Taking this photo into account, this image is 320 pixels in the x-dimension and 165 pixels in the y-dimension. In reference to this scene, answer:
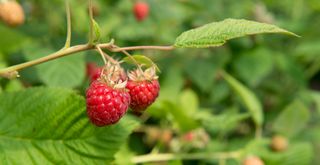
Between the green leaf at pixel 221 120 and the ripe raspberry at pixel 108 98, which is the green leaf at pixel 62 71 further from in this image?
the ripe raspberry at pixel 108 98

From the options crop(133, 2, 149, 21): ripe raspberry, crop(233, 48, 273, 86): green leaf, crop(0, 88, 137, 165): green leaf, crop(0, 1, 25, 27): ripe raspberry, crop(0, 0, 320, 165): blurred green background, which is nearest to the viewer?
crop(0, 88, 137, 165): green leaf

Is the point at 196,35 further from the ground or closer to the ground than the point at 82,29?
closer to the ground

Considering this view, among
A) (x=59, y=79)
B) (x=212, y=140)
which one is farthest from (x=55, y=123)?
(x=212, y=140)

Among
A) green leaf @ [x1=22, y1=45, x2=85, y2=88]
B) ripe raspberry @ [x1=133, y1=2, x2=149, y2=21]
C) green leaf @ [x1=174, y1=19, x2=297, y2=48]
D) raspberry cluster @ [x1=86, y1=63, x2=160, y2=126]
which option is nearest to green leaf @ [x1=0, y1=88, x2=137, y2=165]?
raspberry cluster @ [x1=86, y1=63, x2=160, y2=126]

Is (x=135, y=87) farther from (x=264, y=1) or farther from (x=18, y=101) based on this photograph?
(x=264, y=1)

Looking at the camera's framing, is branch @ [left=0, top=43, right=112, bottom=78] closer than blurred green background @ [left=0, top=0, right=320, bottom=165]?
Yes

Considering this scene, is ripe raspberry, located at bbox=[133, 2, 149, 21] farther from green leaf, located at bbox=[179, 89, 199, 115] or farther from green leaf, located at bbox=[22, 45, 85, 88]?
green leaf, located at bbox=[22, 45, 85, 88]

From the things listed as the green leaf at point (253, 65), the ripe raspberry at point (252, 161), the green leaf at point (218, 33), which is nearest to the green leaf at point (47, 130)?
the green leaf at point (218, 33)
